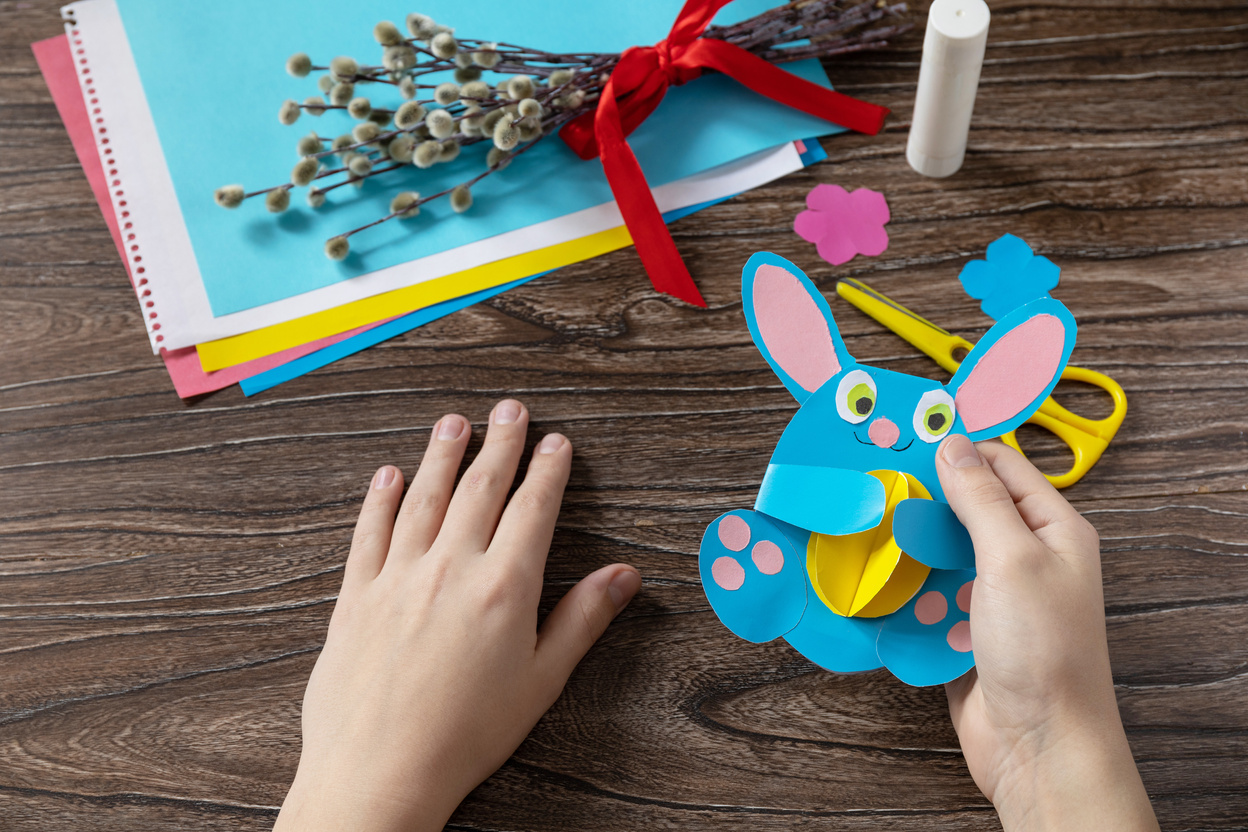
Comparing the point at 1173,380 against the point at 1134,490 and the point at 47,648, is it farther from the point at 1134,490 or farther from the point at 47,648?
the point at 47,648

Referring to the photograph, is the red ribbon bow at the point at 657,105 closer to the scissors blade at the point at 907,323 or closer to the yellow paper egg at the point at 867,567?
the scissors blade at the point at 907,323

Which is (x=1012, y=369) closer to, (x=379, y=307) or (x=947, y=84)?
(x=947, y=84)

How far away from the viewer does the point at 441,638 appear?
2.31 ft

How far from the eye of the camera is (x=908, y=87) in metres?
0.91

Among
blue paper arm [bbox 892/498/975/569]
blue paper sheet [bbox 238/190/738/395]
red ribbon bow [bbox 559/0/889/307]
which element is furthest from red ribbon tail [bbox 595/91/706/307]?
blue paper arm [bbox 892/498/975/569]

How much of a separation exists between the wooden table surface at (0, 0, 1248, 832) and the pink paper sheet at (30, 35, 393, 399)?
0.6 inches

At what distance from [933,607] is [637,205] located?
460 mm


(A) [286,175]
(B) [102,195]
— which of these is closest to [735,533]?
(A) [286,175]

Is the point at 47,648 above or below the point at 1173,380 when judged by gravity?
below

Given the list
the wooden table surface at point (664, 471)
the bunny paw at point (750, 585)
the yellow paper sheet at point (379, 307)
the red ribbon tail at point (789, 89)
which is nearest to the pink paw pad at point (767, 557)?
the bunny paw at point (750, 585)

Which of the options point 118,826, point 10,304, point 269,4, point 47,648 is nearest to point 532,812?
point 118,826

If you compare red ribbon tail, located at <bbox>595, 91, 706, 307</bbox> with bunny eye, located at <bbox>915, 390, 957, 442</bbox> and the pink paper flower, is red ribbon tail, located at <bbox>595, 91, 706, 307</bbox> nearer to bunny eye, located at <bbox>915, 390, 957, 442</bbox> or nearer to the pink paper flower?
the pink paper flower

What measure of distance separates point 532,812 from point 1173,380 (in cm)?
69

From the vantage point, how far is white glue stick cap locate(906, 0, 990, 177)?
28.5 inches
